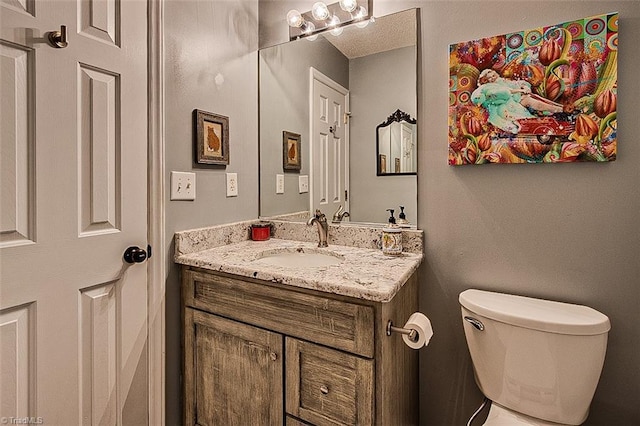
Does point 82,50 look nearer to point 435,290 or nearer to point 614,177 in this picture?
point 435,290

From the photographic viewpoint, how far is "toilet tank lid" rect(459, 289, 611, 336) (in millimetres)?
1089

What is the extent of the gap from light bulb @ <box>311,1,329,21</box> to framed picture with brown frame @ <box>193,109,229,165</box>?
65 cm

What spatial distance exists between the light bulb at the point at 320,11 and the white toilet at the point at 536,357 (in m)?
1.41

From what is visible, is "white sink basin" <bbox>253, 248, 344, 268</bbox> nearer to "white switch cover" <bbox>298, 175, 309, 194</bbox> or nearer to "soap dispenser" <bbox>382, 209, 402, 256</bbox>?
"soap dispenser" <bbox>382, 209, 402, 256</bbox>

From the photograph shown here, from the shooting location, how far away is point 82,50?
118 centimetres

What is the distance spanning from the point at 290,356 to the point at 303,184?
93 centimetres

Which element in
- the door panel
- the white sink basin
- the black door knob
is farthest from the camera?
the white sink basin

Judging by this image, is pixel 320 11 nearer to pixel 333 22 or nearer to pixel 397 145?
pixel 333 22

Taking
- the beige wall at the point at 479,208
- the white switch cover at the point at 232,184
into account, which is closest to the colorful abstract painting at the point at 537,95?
the beige wall at the point at 479,208

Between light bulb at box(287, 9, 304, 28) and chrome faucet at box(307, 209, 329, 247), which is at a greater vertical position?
light bulb at box(287, 9, 304, 28)

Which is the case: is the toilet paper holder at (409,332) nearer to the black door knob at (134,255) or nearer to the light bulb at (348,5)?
Answer: the black door knob at (134,255)

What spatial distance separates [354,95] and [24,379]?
161 cm

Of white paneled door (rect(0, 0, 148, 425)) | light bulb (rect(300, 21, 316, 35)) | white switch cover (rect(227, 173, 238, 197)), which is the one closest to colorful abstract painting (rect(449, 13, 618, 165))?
light bulb (rect(300, 21, 316, 35))

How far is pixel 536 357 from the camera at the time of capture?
113cm
